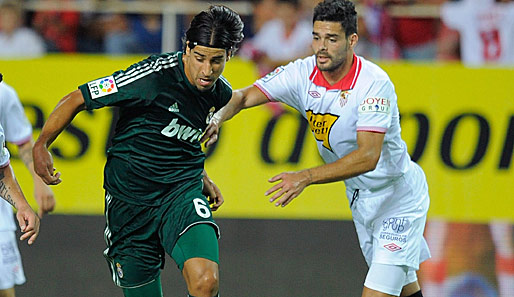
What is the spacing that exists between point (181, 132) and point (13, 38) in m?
5.03

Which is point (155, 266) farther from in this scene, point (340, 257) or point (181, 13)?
point (181, 13)

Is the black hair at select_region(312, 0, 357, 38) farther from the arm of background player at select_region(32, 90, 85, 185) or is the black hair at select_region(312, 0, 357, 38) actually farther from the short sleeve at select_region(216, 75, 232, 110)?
the arm of background player at select_region(32, 90, 85, 185)

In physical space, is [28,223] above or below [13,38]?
above

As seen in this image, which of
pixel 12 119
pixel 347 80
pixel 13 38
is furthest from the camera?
pixel 13 38

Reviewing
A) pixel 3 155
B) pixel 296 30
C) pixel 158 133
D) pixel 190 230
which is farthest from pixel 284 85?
pixel 296 30

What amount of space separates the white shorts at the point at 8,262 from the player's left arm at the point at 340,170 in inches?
64.9

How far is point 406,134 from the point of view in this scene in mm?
7645

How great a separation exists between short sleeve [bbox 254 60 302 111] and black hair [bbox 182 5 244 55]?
0.60 metres

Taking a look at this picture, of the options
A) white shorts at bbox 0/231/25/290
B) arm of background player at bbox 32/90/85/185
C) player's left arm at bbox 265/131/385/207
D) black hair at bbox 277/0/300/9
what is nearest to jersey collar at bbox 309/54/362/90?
Result: player's left arm at bbox 265/131/385/207

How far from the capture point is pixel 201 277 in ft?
13.1

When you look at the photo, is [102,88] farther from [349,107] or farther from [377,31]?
[377,31]

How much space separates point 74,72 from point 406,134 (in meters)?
3.24

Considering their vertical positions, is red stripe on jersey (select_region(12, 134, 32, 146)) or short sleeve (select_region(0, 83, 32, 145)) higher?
short sleeve (select_region(0, 83, 32, 145))

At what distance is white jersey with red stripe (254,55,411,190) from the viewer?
4.42 metres
